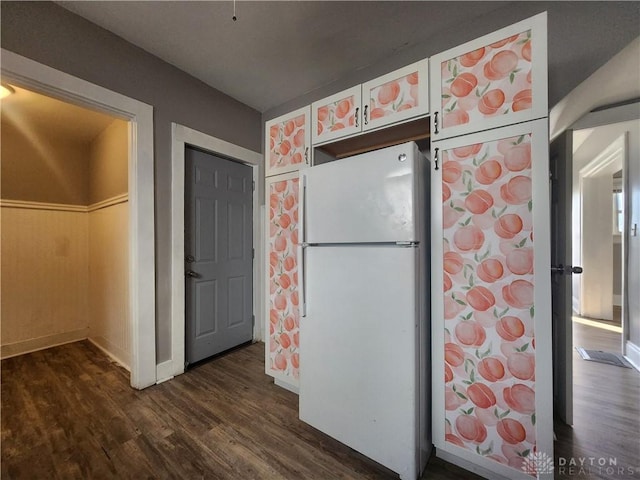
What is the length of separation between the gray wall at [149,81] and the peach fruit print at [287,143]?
0.88 metres

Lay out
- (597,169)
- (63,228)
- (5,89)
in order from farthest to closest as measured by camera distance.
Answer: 1. (597,169)
2. (63,228)
3. (5,89)

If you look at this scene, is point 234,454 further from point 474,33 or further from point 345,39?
point 474,33

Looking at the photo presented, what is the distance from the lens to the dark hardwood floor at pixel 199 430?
4.18 ft

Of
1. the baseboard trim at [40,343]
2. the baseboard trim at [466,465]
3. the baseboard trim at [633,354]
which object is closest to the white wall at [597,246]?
the baseboard trim at [633,354]

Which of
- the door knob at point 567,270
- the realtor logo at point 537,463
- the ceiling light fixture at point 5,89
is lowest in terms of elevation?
the realtor logo at point 537,463

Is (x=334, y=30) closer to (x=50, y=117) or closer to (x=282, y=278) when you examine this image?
(x=282, y=278)

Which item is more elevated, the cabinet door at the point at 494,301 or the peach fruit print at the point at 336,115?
the peach fruit print at the point at 336,115

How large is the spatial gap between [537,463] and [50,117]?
169 inches

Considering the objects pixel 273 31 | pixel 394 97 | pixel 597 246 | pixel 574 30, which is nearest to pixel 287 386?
pixel 394 97

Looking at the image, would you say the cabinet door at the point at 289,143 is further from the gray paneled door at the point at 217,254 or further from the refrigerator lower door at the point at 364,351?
the gray paneled door at the point at 217,254

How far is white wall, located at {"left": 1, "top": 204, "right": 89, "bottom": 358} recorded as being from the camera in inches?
102

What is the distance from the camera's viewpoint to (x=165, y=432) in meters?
1.53

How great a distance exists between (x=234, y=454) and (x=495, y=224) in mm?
1759

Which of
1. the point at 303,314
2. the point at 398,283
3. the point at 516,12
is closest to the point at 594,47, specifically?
the point at 516,12
